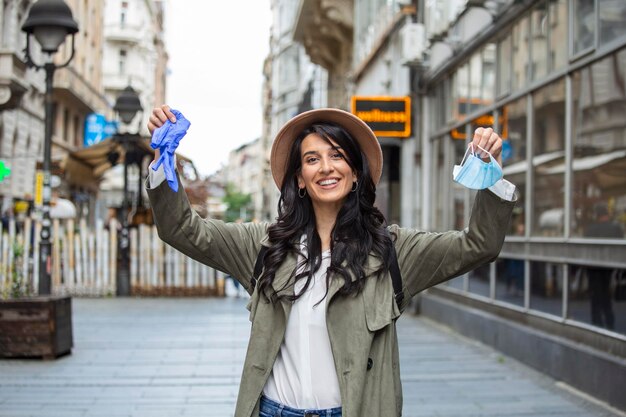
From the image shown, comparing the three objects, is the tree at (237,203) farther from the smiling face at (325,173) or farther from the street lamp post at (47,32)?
the smiling face at (325,173)

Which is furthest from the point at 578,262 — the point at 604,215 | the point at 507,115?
the point at 507,115

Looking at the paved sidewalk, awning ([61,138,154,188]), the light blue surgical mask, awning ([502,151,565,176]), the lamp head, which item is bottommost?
the paved sidewalk

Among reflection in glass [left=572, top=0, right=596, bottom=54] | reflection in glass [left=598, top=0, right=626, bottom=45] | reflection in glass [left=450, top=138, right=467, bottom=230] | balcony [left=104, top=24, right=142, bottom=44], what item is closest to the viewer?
reflection in glass [left=598, top=0, right=626, bottom=45]

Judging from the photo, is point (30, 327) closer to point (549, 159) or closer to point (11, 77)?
point (549, 159)

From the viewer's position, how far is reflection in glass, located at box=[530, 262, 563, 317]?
9492 mm

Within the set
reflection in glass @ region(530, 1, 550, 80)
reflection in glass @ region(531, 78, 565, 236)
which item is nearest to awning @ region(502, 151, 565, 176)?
reflection in glass @ region(531, 78, 565, 236)

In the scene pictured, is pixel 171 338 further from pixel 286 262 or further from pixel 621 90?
pixel 286 262

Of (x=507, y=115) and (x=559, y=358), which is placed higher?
(x=507, y=115)

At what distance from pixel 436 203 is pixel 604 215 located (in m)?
7.71

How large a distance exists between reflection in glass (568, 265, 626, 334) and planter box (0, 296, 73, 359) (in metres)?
5.44

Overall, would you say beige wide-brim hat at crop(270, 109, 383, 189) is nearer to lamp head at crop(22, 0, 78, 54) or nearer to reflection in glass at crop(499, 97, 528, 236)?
lamp head at crop(22, 0, 78, 54)

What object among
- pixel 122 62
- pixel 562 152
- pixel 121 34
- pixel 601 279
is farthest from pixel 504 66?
pixel 122 62

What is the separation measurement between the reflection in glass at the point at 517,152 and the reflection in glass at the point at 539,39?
1.92 feet

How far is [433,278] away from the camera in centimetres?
293
